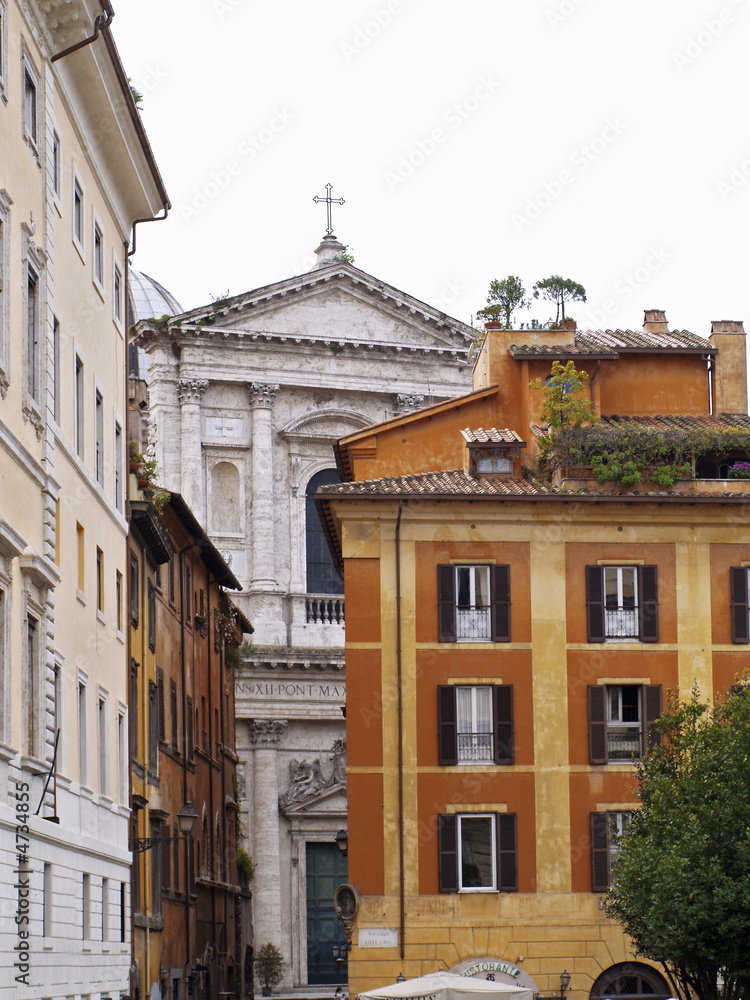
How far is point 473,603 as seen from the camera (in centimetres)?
3447

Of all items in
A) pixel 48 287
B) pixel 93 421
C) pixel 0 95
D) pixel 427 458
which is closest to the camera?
pixel 0 95

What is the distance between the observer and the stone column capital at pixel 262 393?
55.0 meters

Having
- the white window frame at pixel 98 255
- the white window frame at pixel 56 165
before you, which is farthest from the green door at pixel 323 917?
the white window frame at pixel 56 165

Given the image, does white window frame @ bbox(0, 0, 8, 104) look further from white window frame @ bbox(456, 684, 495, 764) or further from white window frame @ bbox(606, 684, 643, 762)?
white window frame @ bbox(606, 684, 643, 762)

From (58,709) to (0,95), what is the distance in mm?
7886

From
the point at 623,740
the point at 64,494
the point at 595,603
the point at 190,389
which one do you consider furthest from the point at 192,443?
the point at 64,494

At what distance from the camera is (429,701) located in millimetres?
33688

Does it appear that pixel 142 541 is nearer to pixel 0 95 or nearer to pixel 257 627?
pixel 0 95

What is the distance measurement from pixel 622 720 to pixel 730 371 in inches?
383

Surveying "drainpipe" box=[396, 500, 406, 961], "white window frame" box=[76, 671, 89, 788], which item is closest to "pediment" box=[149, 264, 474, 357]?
"drainpipe" box=[396, 500, 406, 961]

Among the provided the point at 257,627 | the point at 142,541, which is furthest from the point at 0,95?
the point at 257,627

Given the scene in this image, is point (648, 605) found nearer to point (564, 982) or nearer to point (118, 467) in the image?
point (564, 982)

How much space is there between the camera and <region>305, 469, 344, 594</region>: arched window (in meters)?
55.8

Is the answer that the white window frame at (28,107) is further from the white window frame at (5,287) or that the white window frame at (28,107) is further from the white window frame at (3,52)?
the white window frame at (5,287)
